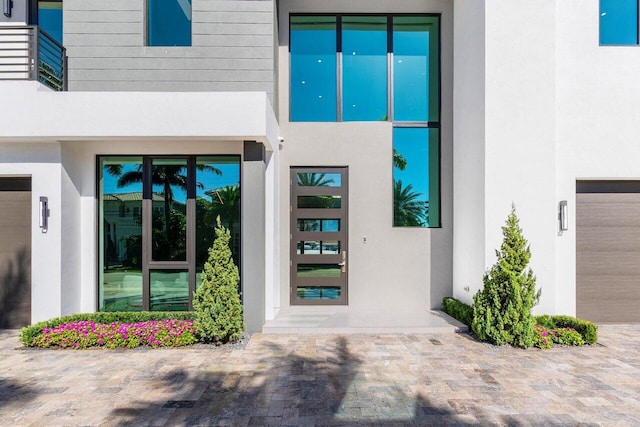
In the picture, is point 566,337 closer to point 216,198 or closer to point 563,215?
point 563,215

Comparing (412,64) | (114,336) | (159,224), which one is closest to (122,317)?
(114,336)

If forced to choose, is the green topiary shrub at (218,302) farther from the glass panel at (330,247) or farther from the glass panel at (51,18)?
the glass panel at (51,18)

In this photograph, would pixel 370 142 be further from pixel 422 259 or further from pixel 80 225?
pixel 80 225

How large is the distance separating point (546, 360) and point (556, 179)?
3296 mm

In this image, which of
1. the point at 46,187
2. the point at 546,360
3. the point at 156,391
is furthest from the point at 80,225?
the point at 546,360

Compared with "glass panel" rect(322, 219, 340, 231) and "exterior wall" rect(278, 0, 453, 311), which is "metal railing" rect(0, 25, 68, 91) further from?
"glass panel" rect(322, 219, 340, 231)

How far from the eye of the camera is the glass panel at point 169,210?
6.55 meters

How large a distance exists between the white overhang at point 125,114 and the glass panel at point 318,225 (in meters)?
2.64

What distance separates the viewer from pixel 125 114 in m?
5.61

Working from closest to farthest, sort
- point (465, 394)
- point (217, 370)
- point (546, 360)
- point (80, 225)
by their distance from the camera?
point (465, 394) → point (217, 370) → point (546, 360) → point (80, 225)

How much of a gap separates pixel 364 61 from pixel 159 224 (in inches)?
218

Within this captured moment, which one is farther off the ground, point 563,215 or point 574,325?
point 563,215

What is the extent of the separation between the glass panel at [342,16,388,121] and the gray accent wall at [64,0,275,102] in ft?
6.86

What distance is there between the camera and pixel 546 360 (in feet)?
16.2
